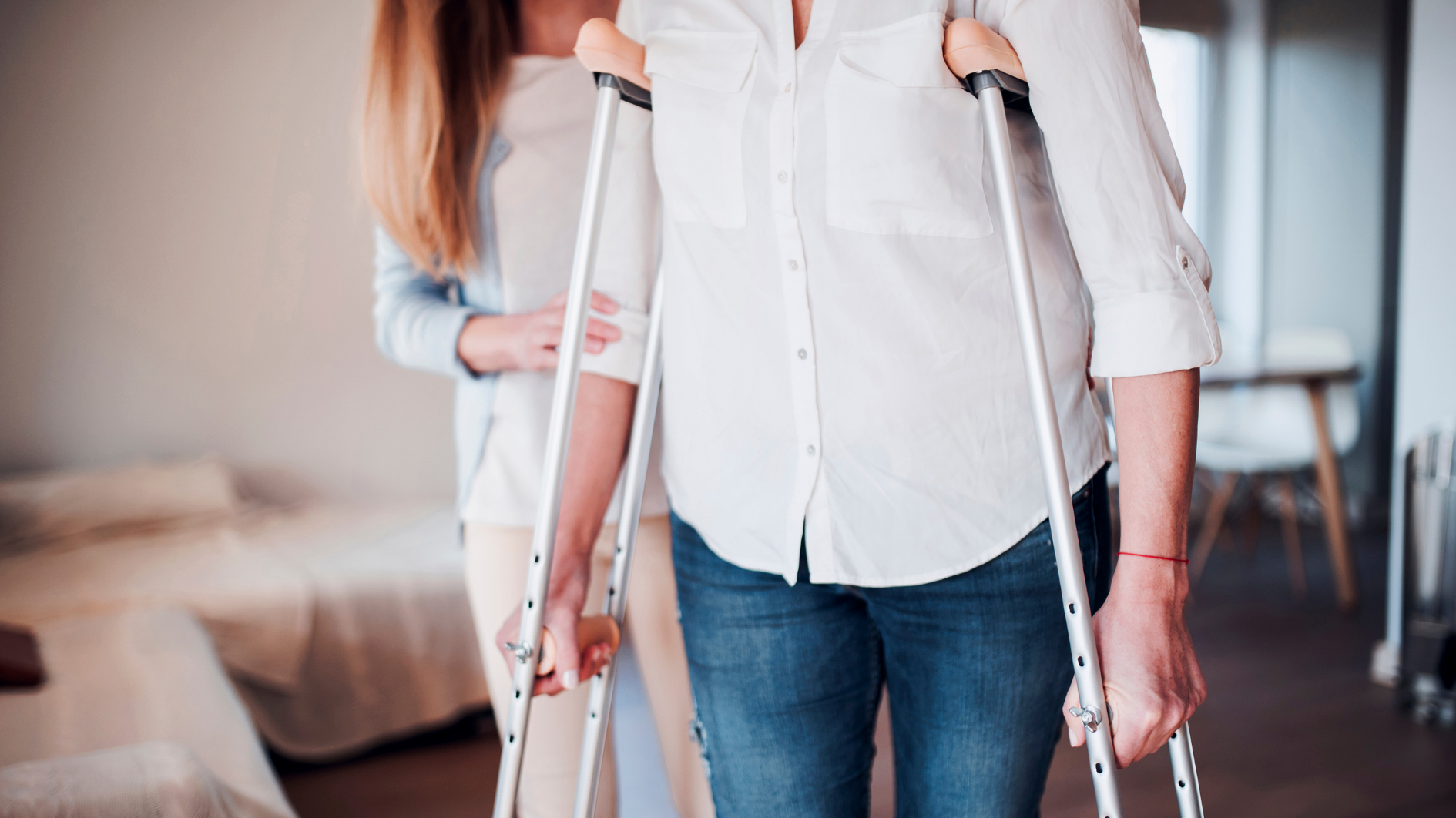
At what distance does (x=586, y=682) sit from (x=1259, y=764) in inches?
72.9

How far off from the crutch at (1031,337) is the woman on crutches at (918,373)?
12 mm

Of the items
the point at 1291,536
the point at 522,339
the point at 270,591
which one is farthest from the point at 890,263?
the point at 1291,536

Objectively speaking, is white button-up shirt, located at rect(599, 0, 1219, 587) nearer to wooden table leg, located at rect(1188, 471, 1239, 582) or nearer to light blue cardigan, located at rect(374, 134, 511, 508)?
light blue cardigan, located at rect(374, 134, 511, 508)

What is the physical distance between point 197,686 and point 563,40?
4.16 feet

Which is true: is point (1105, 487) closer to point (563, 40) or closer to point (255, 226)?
point (563, 40)

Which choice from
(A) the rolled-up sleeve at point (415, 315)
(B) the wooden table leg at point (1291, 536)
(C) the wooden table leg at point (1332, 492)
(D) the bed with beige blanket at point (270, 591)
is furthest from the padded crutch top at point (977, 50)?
(B) the wooden table leg at point (1291, 536)

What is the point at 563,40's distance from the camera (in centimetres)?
132

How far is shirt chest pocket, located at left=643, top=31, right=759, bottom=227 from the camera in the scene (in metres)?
0.85

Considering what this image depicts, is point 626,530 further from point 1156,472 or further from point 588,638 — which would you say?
point 1156,472

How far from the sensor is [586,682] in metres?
1.27

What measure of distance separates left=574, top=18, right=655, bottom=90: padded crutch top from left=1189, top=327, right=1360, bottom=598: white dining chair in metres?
3.27

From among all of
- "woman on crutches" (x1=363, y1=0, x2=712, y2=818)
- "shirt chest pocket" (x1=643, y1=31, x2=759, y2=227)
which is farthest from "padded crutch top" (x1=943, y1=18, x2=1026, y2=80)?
"woman on crutches" (x1=363, y1=0, x2=712, y2=818)

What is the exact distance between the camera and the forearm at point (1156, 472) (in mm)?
714

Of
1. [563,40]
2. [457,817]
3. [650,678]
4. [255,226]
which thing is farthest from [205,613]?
[563,40]
